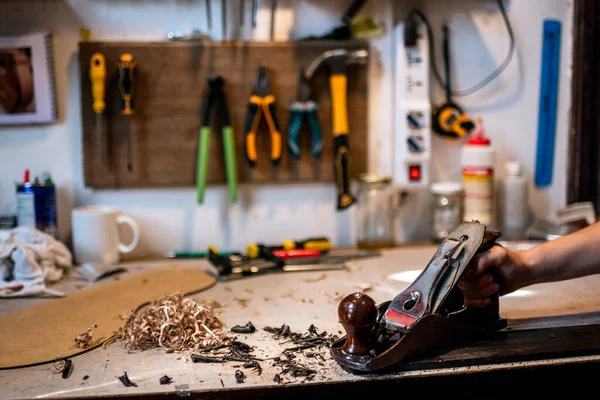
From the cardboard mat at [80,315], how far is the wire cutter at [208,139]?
0.29m

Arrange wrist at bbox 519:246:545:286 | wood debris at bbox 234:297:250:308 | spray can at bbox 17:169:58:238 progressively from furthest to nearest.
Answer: spray can at bbox 17:169:58:238 → wood debris at bbox 234:297:250:308 → wrist at bbox 519:246:545:286

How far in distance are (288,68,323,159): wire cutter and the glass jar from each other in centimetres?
20

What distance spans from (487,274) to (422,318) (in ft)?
0.70

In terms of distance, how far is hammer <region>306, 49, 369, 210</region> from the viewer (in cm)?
196

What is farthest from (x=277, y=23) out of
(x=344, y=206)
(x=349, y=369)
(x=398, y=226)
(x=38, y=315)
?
(x=349, y=369)

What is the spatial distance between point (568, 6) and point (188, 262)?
1.49m

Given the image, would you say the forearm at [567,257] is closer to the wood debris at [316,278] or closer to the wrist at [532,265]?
the wrist at [532,265]

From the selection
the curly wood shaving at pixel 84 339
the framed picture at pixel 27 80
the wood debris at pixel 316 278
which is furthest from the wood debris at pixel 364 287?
the framed picture at pixel 27 80

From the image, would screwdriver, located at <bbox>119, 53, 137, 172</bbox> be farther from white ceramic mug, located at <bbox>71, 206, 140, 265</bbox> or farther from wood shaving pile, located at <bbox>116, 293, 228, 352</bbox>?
wood shaving pile, located at <bbox>116, 293, 228, 352</bbox>

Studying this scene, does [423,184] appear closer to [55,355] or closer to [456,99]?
[456,99]

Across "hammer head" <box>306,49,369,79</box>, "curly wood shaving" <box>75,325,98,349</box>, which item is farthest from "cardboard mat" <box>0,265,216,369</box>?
"hammer head" <box>306,49,369,79</box>

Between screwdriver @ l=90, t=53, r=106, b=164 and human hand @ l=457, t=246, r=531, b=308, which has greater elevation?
screwdriver @ l=90, t=53, r=106, b=164

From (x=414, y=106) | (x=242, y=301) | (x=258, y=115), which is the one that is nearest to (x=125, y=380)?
(x=242, y=301)

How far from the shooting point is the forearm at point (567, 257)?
130 cm
